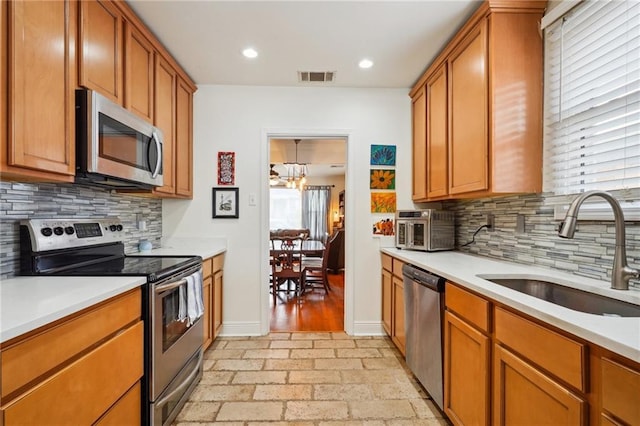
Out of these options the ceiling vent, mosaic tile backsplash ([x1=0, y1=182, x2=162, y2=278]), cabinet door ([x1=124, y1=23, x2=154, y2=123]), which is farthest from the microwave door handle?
the ceiling vent

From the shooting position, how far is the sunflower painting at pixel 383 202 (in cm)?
304

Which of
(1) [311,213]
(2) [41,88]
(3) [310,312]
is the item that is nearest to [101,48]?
(2) [41,88]

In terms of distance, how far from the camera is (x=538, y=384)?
1019mm

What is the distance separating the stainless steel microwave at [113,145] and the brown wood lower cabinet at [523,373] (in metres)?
1.93

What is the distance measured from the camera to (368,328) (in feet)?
9.82

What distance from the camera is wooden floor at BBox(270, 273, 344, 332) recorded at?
3201 millimetres

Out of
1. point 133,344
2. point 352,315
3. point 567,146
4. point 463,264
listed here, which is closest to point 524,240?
point 463,264

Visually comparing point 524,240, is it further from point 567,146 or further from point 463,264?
point 567,146

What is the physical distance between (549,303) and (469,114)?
1.38 meters

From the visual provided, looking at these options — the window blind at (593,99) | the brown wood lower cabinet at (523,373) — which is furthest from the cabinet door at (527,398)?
the window blind at (593,99)

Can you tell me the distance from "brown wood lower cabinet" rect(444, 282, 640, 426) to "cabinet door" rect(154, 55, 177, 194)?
219cm

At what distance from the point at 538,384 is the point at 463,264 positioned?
96 centimetres

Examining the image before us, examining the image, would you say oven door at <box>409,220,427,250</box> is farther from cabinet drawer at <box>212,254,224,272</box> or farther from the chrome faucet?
cabinet drawer at <box>212,254,224,272</box>

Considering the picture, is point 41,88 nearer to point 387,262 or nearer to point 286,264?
point 387,262
